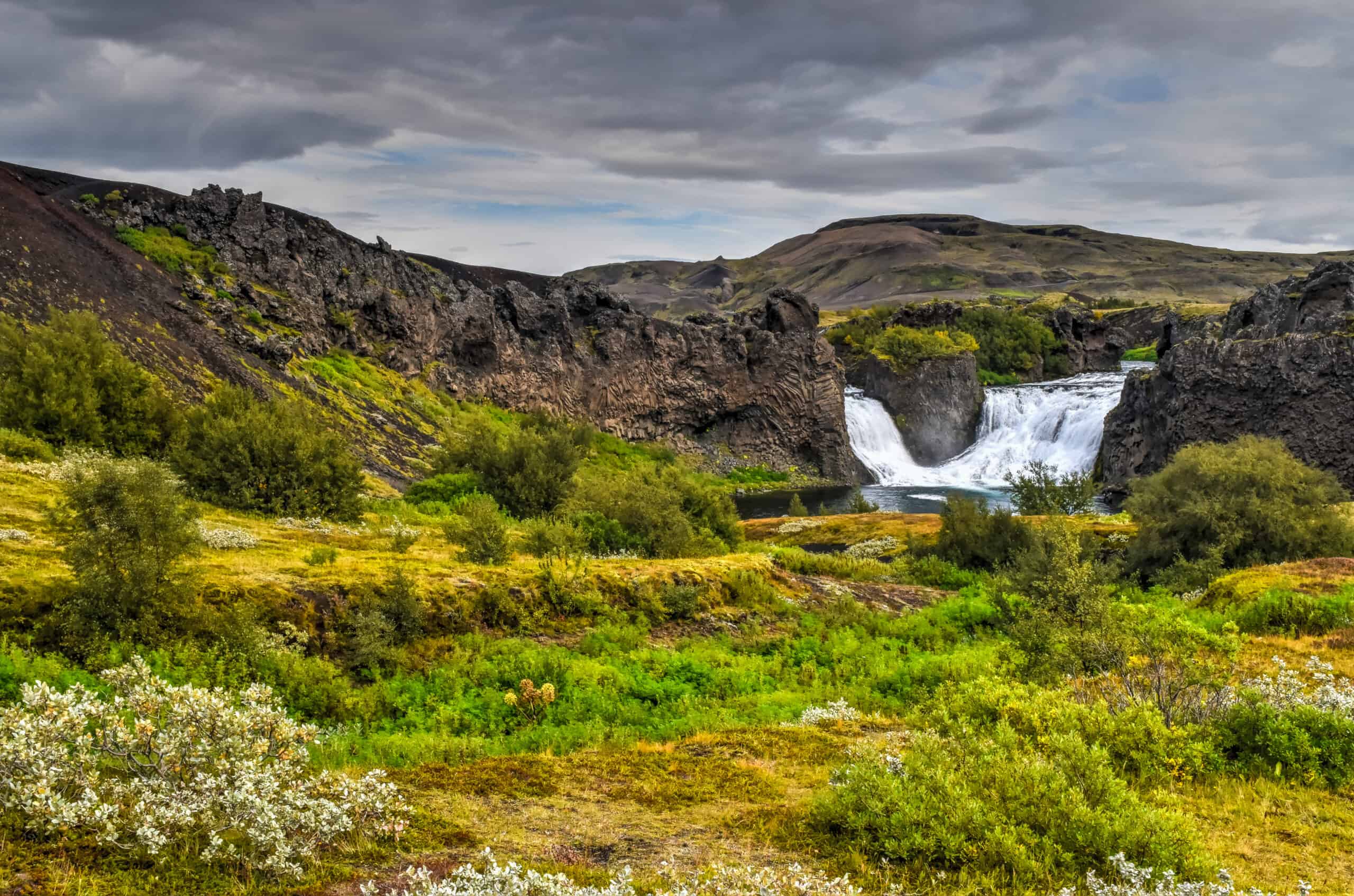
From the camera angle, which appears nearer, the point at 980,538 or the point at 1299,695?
the point at 1299,695

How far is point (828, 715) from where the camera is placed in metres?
10.6

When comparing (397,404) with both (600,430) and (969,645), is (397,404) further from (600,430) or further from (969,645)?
(969,645)

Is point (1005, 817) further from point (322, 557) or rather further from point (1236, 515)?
point (1236, 515)

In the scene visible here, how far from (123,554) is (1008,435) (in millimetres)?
79658

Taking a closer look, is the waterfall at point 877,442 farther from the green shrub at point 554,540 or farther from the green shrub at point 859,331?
the green shrub at point 554,540

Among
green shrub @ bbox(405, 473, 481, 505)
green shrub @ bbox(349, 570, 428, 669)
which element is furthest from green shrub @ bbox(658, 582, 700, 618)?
green shrub @ bbox(405, 473, 481, 505)

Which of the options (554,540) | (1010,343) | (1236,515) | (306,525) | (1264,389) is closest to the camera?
(554,540)

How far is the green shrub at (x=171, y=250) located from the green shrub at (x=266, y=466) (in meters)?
33.7

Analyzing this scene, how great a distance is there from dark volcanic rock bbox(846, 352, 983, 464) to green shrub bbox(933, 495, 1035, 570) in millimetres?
53364

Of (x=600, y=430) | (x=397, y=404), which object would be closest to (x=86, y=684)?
(x=397, y=404)

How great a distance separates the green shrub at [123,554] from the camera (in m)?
10.0

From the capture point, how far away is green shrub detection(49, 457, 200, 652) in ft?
32.9

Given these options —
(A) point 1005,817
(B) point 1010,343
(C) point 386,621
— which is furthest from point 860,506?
(B) point 1010,343

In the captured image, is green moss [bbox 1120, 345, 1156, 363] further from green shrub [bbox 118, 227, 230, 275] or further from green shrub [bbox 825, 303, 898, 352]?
green shrub [bbox 118, 227, 230, 275]
